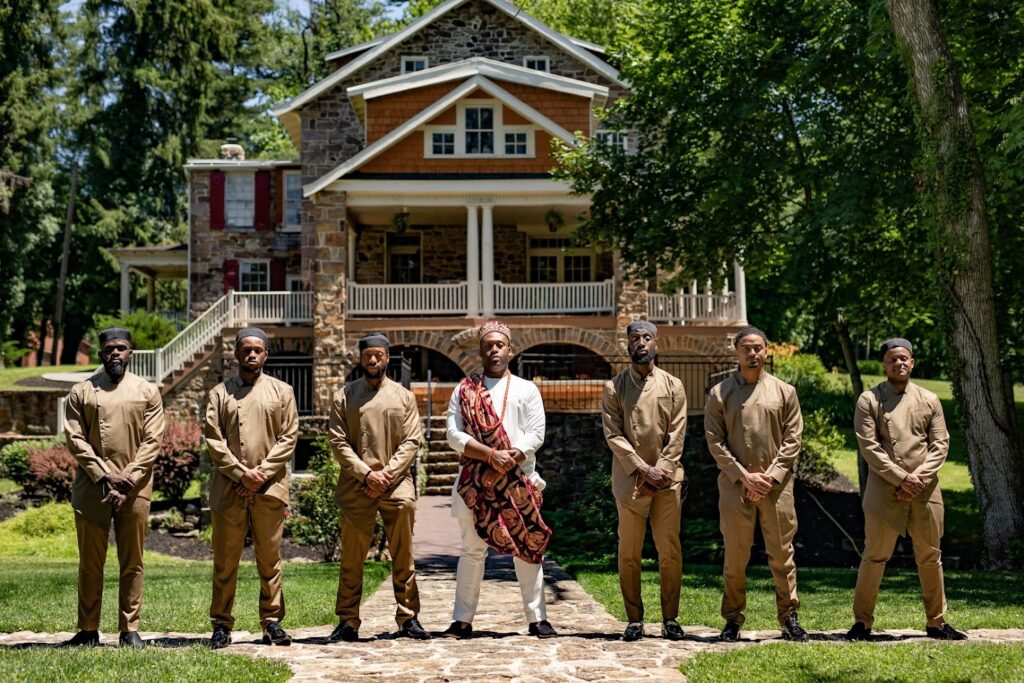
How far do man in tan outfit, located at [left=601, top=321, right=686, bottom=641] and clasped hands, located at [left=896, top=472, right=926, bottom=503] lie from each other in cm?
148

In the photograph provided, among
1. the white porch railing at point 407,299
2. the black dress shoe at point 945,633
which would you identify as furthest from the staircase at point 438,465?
the black dress shoe at point 945,633

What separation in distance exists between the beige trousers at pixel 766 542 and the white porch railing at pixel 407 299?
1745 centimetres

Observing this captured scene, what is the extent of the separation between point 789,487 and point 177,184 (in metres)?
36.8

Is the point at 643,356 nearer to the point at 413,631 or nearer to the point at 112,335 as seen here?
the point at 413,631

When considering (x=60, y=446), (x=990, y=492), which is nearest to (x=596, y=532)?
(x=990, y=492)

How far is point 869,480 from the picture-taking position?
8633mm

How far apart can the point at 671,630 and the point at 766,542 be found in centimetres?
88

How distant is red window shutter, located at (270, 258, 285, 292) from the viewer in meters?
30.0

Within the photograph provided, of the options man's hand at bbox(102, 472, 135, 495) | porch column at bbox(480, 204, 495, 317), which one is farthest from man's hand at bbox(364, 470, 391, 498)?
porch column at bbox(480, 204, 495, 317)

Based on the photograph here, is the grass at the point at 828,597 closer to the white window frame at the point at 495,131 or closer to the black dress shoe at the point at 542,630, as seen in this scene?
the black dress shoe at the point at 542,630

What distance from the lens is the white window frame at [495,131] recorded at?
25.6 m

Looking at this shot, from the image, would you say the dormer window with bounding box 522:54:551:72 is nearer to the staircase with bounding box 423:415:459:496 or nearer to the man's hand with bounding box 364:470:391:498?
the staircase with bounding box 423:415:459:496

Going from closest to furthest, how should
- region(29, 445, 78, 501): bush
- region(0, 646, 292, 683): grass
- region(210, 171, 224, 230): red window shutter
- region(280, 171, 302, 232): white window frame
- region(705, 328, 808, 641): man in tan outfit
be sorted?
region(0, 646, 292, 683): grass → region(705, 328, 808, 641): man in tan outfit → region(29, 445, 78, 501): bush → region(280, 171, 302, 232): white window frame → region(210, 171, 224, 230): red window shutter

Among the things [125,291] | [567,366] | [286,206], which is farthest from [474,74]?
[125,291]
